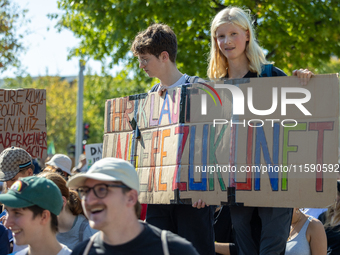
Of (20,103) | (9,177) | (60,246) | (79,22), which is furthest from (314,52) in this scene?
(60,246)

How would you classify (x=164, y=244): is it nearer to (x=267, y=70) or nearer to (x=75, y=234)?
(x=75, y=234)

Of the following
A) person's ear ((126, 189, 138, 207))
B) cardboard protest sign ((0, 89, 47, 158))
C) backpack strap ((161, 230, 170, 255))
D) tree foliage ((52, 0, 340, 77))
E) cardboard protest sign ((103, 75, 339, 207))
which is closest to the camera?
backpack strap ((161, 230, 170, 255))

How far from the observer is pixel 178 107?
371 centimetres

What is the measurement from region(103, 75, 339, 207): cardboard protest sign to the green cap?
1.01 meters

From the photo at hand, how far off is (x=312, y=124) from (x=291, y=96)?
0.81 ft

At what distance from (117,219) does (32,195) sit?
27.8 inches

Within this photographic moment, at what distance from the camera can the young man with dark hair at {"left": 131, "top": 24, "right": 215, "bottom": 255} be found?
371 centimetres

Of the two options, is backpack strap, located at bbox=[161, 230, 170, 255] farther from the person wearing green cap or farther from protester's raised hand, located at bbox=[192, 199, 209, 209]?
protester's raised hand, located at bbox=[192, 199, 209, 209]

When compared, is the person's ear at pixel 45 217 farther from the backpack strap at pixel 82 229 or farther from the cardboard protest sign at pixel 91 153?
the cardboard protest sign at pixel 91 153

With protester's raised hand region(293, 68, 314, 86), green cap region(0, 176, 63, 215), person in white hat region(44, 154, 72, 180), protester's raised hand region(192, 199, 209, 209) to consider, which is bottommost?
protester's raised hand region(192, 199, 209, 209)

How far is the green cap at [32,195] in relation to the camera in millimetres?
2754

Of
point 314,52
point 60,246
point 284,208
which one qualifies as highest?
point 314,52

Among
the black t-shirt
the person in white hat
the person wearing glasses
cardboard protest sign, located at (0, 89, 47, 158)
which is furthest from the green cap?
the person in white hat

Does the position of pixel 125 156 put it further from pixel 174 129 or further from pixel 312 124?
pixel 312 124
